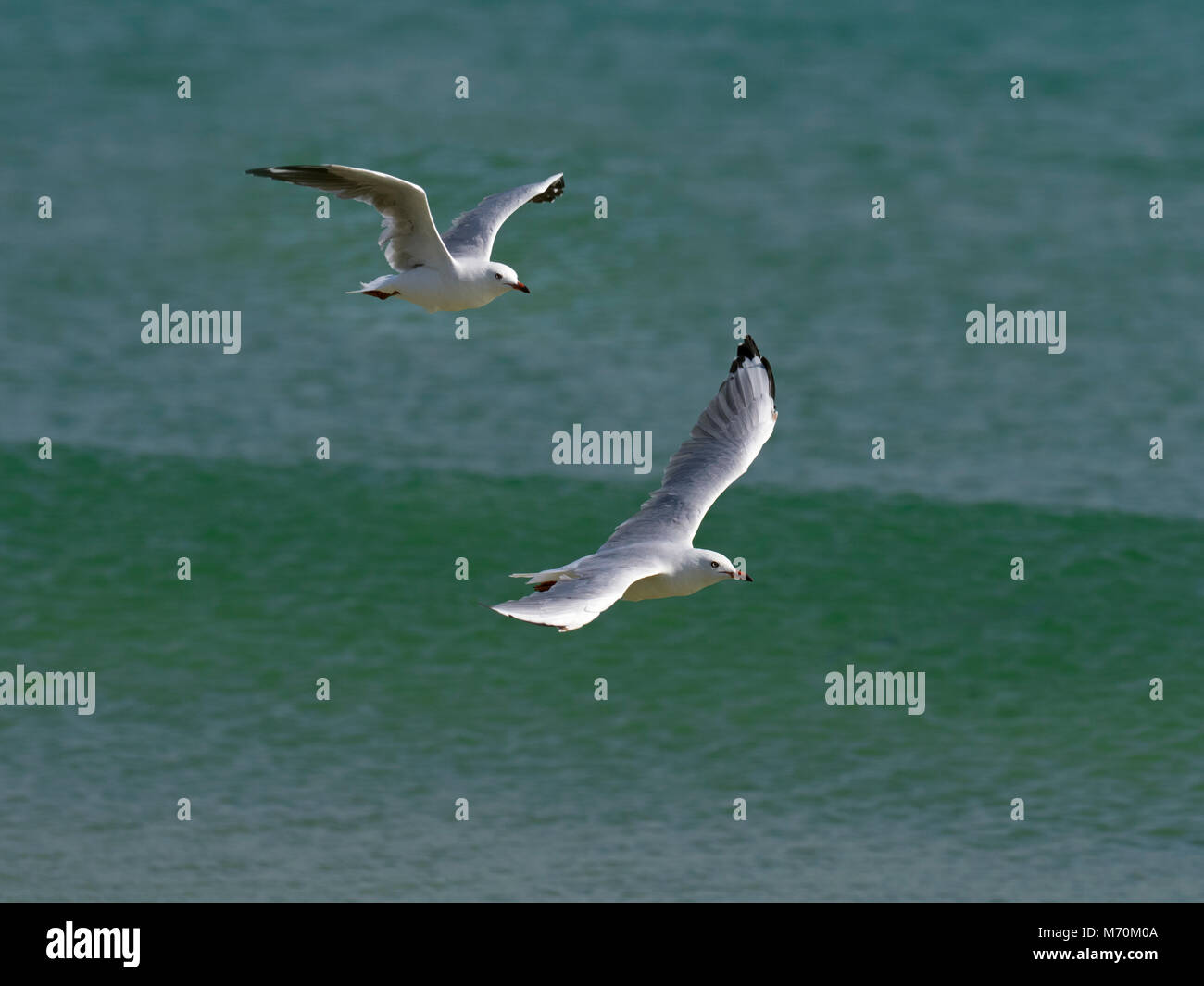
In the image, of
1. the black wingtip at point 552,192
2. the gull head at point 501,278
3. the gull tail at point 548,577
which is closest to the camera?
the gull tail at point 548,577

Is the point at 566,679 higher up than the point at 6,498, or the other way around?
the point at 6,498

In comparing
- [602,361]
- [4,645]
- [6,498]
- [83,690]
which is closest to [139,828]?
[83,690]

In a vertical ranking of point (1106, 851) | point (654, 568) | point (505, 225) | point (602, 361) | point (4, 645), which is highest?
point (505, 225)

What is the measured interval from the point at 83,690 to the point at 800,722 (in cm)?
999

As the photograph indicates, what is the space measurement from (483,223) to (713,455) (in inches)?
114

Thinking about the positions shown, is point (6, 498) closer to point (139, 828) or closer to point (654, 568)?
point (139, 828)

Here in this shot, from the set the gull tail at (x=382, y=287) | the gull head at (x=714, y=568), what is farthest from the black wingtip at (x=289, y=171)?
the gull head at (x=714, y=568)

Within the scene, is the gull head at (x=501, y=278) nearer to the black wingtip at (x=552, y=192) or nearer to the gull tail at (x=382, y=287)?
the gull tail at (x=382, y=287)

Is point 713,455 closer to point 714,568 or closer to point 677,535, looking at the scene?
point 677,535

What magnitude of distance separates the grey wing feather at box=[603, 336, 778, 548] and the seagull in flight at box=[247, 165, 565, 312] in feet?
6.40

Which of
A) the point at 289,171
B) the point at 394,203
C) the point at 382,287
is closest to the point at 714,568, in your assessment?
the point at 382,287

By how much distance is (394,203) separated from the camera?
1482 cm

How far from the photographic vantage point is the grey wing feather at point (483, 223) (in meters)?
16.2

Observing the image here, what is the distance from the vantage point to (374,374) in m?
32.6
